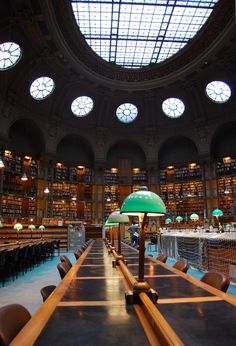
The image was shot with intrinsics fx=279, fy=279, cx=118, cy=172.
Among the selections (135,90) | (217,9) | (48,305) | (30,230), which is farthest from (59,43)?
(48,305)

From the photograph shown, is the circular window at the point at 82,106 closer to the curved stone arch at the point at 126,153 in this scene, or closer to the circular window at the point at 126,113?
the circular window at the point at 126,113

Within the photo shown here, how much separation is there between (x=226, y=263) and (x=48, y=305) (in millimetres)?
5661

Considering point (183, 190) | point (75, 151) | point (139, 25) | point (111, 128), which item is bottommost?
point (183, 190)

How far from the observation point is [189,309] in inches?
63.8

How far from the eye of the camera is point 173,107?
23109mm

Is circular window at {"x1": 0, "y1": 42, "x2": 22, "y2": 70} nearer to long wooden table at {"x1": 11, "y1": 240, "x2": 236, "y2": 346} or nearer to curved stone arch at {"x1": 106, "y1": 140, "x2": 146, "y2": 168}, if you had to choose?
curved stone arch at {"x1": 106, "y1": 140, "x2": 146, "y2": 168}

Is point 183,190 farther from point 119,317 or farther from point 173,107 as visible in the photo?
point 119,317

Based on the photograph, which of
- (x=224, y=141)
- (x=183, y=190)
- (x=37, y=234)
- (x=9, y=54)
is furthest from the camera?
(x=183, y=190)

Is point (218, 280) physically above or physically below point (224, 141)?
below

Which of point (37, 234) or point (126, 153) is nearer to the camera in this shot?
point (37, 234)

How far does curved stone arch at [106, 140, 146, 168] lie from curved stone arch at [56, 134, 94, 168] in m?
1.70

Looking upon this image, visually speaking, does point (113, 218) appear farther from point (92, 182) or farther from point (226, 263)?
point (92, 182)

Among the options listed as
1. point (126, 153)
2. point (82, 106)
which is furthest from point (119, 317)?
point (126, 153)

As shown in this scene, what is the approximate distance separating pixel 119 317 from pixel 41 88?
2049 centimetres
